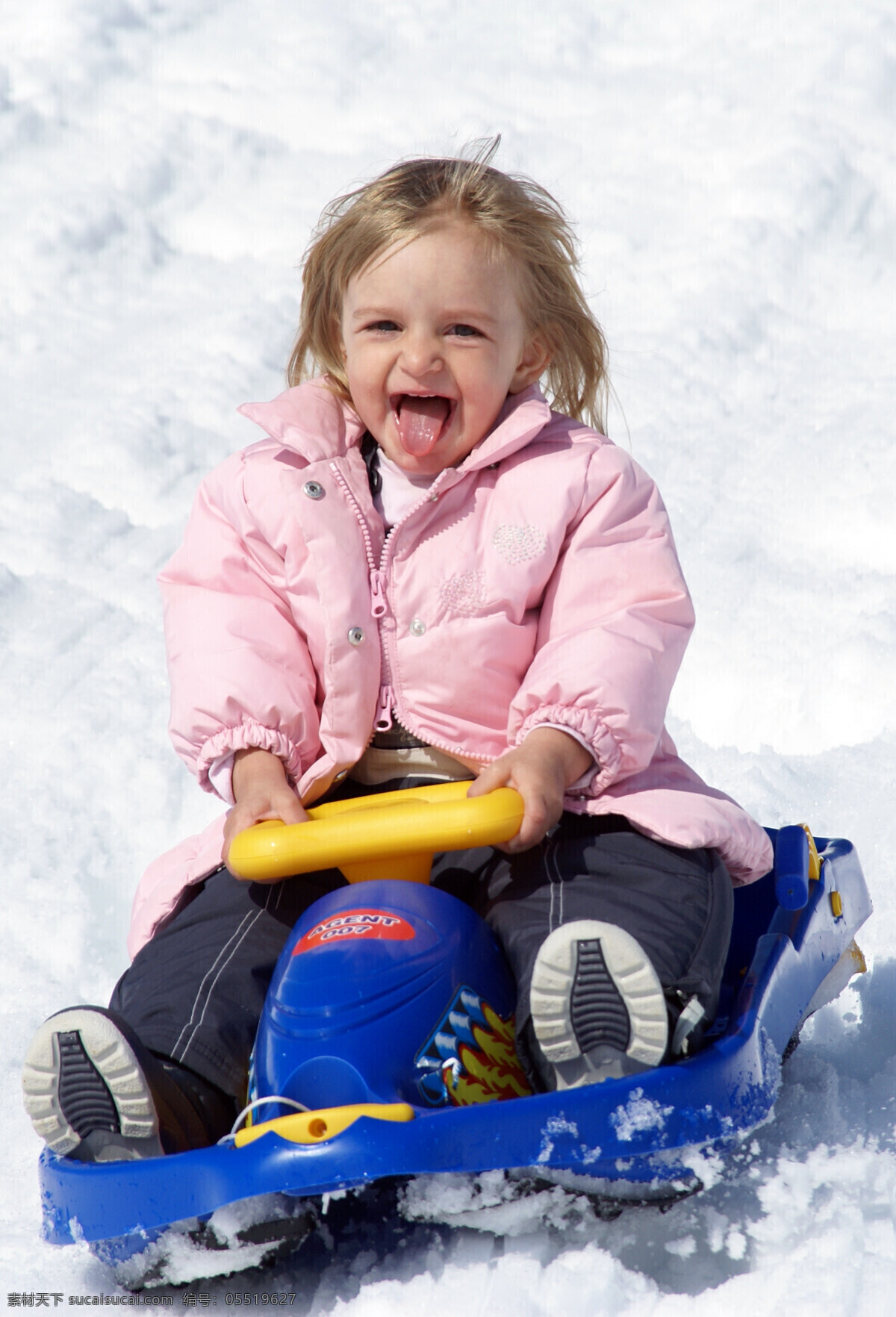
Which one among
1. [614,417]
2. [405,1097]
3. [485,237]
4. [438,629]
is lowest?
[405,1097]

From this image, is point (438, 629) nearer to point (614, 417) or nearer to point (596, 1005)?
point (596, 1005)

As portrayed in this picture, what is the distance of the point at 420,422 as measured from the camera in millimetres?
1693

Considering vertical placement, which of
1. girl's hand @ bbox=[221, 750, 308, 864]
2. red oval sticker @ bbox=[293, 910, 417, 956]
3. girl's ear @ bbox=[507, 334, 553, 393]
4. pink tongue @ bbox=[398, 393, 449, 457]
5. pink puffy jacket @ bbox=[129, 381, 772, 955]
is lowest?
red oval sticker @ bbox=[293, 910, 417, 956]

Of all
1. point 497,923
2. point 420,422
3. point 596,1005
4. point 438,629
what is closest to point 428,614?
point 438,629

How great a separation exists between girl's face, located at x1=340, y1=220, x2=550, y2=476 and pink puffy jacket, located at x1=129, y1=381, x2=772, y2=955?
46 mm

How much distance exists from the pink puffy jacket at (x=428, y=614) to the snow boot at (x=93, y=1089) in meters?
0.40

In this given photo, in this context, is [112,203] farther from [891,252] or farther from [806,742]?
[806,742]

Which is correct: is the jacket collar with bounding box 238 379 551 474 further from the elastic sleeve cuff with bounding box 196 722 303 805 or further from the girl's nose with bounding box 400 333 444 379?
the elastic sleeve cuff with bounding box 196 722 303 805

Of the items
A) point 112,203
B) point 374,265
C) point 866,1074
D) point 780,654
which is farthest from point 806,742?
point 112,203

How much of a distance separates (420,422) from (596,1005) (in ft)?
2.59

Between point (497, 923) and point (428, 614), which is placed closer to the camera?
point (497, 923)

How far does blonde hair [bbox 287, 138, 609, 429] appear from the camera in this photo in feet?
5.57

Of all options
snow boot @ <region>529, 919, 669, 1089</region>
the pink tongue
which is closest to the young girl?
the pink tongue

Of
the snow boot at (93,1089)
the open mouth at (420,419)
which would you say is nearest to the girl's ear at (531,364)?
the open mouth at (420,419)
